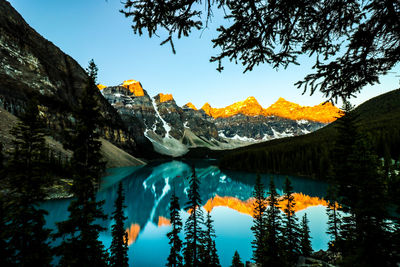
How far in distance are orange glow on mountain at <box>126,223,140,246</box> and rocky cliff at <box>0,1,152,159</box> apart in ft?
200

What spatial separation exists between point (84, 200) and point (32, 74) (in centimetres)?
13019

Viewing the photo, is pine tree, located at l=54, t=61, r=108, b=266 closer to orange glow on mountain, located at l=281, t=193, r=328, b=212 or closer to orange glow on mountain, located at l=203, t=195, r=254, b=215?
orange glow on mountain, located at l=203, t=195, r=254, b=215

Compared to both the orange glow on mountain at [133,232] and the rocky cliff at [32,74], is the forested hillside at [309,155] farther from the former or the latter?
the rocky cliff at [32,74]

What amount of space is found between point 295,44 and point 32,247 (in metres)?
14.5

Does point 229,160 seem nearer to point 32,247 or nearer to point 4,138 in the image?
point 4,138

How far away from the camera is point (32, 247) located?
8.67 m

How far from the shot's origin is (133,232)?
26641mm

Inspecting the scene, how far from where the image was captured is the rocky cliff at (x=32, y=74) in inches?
3071

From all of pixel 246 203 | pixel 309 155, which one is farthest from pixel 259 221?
pixel 309 155

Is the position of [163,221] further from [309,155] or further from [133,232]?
[309,155]

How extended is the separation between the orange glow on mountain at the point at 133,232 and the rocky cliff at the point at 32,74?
60.8 meters

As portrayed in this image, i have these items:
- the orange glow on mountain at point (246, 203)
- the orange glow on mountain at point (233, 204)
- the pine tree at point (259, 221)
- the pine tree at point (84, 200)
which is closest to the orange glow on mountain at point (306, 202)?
the orange glow on mountain at point (246, 203)

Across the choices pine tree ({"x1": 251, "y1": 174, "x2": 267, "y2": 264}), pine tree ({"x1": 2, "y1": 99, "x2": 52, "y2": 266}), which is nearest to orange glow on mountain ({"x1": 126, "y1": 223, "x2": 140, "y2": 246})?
pine tree ({"x1": 2, "y1": 99, "x2": 52, "y2": 266})

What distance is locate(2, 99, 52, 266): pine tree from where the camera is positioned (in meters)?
8.35
